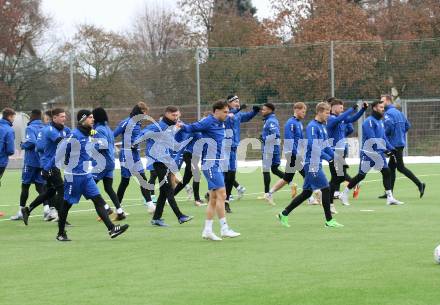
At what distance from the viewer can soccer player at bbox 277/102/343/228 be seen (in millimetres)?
14547

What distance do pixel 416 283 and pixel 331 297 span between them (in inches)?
43.7

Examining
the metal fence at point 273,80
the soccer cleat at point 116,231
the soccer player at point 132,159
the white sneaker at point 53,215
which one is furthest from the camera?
the metal fence at point 273,80

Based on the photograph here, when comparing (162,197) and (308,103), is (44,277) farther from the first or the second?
(308,103)

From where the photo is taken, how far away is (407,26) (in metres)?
52.4

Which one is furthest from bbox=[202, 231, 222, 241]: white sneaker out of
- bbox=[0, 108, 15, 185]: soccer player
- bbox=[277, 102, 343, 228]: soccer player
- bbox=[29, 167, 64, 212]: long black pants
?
bbox=[0, 108, 15, 185]: soccer player

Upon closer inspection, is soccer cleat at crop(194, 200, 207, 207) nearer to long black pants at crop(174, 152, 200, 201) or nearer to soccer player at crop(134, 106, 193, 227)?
long black pants at crop(174, 152, 200, 201)

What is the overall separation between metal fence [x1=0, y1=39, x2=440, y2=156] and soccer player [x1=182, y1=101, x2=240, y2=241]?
877 inches

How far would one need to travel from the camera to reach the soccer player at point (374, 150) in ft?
60.5

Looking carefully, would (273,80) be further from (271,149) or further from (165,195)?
(165,195)

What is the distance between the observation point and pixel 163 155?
16.0 meters

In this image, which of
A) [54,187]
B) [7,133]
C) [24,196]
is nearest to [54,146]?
[54,187]

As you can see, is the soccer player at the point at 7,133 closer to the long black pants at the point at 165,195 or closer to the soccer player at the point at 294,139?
the long black pants at the point at 165,195

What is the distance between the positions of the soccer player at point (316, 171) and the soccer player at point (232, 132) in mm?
3179

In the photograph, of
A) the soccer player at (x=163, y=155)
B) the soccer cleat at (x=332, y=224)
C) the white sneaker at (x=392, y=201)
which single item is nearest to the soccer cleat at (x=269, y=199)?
the white sneaker at (x=392, y=201)
